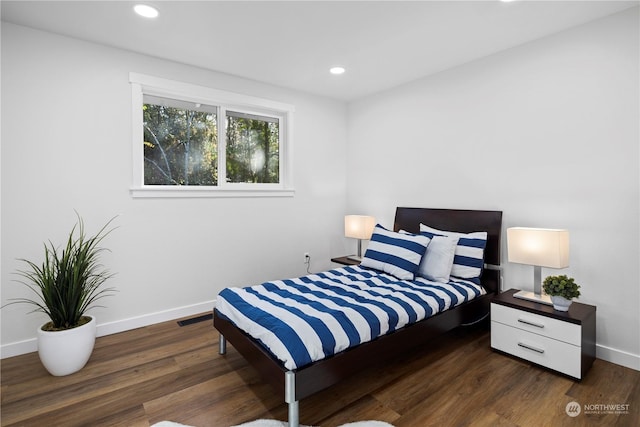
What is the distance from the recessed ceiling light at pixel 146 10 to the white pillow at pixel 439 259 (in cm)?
292

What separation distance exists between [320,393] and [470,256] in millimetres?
1801

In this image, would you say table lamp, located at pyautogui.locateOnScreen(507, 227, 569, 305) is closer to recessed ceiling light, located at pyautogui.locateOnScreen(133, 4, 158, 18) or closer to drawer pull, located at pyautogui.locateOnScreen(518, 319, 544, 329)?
drawer pull, located at pyautogui.locateOnScreen(518, 319, 544, 329)

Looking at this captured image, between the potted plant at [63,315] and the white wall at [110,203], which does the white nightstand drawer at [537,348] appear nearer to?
the white wall at [110,203]

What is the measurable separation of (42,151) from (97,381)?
6.01 ft

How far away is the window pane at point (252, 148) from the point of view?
3.77 meters

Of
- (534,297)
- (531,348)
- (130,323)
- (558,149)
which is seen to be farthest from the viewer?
(130,323)

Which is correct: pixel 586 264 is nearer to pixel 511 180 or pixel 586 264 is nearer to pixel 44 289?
pixel 511 180

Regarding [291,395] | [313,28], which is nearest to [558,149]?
[313,28]

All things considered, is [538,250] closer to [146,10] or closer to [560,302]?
[560,302]

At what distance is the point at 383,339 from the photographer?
2.09 metres

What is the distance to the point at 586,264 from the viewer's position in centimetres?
255

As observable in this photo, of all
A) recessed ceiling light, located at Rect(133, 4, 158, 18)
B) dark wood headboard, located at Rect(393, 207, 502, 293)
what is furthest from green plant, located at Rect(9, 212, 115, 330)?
dark wood headboard, located at Rect(393, 207, 502, 293)

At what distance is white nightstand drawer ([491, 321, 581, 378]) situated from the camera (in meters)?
2.17

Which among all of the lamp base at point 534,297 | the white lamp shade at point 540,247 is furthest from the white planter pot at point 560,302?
the white lamp shade at point 540,247
